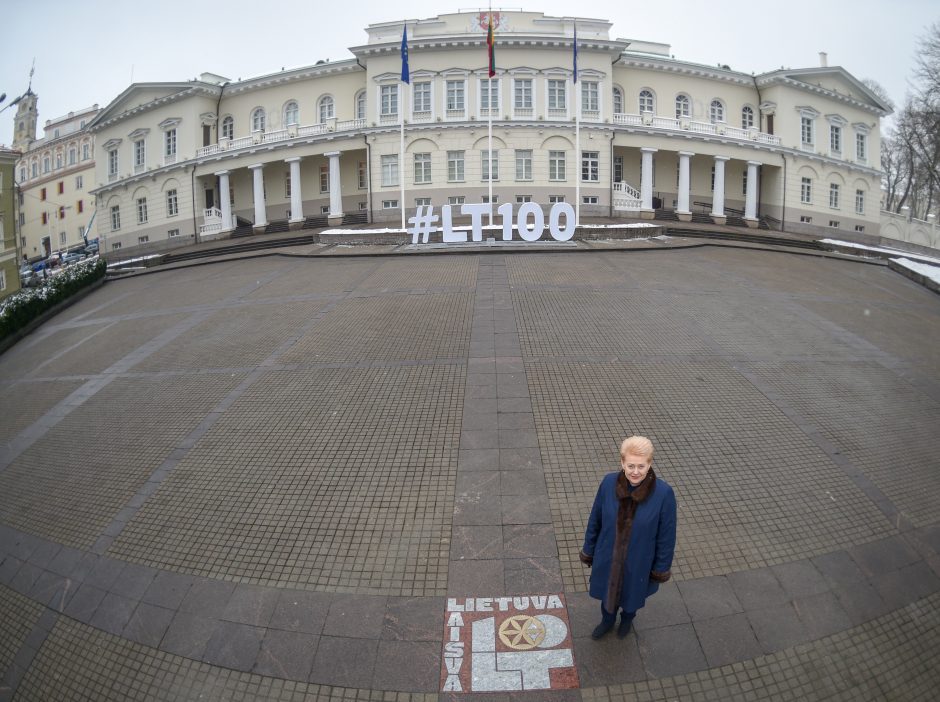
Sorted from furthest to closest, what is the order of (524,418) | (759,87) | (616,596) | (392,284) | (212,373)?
(759,87), (392,284), (212,373), (524,418), (616,596)

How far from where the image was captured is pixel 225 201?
4081 cm

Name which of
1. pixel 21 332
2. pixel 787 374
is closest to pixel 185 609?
pixel 787 374

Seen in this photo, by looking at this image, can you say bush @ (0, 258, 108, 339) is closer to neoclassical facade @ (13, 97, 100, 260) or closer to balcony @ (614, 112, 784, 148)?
balcony @ (614, 112, 784, 148)

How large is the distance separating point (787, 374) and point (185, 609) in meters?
10.9

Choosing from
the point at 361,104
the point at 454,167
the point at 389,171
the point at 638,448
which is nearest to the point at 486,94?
the point at 454,167

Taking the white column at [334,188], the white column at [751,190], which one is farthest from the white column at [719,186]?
the white column at [334,188]

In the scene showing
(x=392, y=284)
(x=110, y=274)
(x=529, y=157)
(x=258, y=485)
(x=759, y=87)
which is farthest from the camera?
(x=759, y=87)

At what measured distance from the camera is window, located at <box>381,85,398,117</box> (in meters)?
37.2

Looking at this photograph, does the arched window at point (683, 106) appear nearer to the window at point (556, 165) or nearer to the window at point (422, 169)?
the window at point (556, 165)

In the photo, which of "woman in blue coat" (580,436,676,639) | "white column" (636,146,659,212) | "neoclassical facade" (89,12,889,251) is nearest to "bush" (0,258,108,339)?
"neoclassical facade" (89,12,889,251)

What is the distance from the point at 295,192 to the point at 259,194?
2.76 meters

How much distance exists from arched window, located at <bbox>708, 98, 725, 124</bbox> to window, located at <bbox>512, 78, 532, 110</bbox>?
15559 mm

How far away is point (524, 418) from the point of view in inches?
340

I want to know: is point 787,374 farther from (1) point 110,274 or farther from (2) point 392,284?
(1) point 110,274
